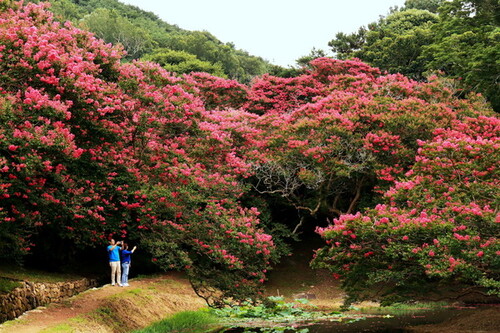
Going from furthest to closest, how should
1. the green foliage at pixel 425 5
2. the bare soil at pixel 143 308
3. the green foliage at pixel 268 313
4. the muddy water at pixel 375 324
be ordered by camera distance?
1. the green foliage at pixel 425 5
2. the green foliage at pixel 268 313
3. the muddy water at pixel 375 324
4. the bare soil at pixel 143 308

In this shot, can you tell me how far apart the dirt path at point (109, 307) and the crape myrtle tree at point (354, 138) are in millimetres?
6001

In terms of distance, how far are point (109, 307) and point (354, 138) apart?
11420 mm

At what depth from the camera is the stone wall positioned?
11.3 meters

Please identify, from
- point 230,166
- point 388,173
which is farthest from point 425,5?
point 230,166

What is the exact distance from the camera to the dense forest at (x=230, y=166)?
10.4m

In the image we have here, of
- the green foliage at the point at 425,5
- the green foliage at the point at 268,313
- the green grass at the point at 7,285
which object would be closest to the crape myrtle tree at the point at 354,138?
the green foliage at the point at 268,313

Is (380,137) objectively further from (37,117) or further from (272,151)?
(37,117)

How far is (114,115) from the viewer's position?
42.4 ft

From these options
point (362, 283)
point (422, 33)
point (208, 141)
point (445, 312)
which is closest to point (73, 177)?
point (208, 141)

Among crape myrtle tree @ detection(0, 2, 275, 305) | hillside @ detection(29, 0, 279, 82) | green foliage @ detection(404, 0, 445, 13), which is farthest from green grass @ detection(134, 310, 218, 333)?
green foliage @ detection(404, 0, 445, 13)

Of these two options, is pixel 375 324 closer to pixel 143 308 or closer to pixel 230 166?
pixel 143 308

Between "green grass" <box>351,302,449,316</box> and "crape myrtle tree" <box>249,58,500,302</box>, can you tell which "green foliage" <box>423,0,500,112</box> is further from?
"green grass" <box>351,302,449,316</box>

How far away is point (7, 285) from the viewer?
38.5 ft

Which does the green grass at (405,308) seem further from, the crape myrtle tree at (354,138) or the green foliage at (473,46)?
the green foliage at (473,46)
